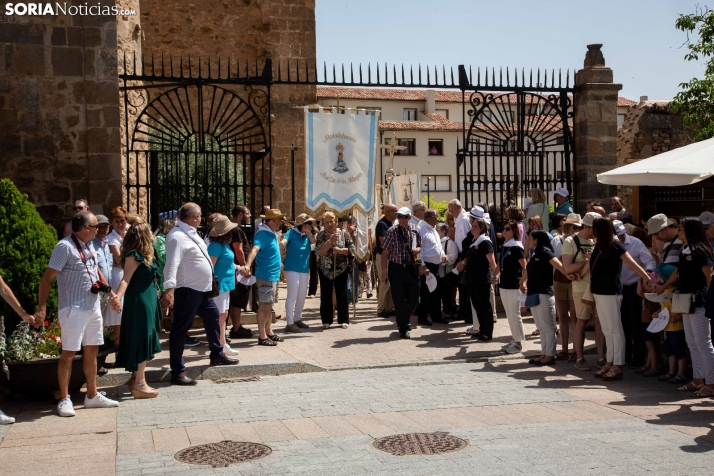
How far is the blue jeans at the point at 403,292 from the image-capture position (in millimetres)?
10906

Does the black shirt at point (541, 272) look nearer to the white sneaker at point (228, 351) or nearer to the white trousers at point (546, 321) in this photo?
the white trousers at point (546, 321)

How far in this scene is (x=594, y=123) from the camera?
535 inches

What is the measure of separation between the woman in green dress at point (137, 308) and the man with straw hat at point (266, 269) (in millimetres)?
2486

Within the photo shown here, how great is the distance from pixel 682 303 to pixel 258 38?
1856 cm

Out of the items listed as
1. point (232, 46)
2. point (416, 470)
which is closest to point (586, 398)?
point (416, 470)

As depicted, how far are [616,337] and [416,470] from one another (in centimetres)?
390

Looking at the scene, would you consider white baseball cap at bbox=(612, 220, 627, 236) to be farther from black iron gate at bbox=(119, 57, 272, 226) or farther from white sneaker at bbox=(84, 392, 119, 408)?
white sneaker at bbox=(84, 392, 119, 408)

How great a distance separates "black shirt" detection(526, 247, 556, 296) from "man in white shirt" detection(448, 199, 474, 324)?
9.51ft

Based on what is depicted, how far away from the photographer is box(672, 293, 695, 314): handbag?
25.1 ft

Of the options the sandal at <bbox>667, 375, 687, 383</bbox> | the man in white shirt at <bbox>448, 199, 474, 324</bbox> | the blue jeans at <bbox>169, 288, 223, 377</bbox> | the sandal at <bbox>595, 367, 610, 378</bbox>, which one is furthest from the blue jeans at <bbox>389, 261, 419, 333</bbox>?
the sandal at <bbox>667, 375, 687, 383</bbox>

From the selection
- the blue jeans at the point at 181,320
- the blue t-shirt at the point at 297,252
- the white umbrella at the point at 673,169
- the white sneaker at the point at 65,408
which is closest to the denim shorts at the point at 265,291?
the blue t-shirt at the point at 297,252

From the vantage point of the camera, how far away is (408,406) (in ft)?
23.8

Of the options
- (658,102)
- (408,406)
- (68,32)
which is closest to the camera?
(408,406)

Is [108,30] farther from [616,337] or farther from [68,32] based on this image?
[616,337]
